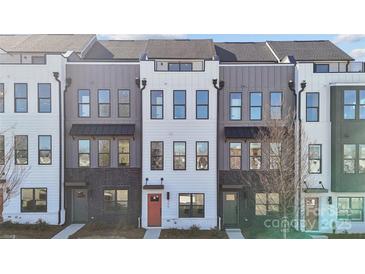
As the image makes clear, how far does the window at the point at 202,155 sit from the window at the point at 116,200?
8.56ft

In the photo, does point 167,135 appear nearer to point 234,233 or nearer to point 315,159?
point 234,233

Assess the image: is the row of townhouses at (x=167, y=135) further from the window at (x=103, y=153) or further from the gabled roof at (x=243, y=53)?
the gabled roof at (x=243, y=53)

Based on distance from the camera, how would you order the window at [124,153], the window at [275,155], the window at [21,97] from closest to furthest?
the window at [275,155]
the window at [21,97]
the window at [124,153]

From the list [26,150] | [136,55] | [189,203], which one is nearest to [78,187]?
[26,150]

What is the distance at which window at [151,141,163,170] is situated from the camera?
10.9m

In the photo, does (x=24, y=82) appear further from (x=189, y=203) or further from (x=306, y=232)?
(x=306, y=232)

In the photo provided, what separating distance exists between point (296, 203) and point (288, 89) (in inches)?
143

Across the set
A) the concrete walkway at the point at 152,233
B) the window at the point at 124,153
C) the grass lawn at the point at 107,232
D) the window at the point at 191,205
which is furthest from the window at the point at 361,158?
the window at the point at 124,153

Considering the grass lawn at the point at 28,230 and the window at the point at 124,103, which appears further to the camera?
the window at the point at 124,103

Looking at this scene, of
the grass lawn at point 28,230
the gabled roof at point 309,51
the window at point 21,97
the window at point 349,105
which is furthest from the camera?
the gabled roof at point 309,51

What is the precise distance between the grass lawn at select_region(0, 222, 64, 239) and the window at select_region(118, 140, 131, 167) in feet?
9.02

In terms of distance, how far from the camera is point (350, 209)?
422 inches

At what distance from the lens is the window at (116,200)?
1117 centimetres

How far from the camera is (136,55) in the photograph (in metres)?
11.8
